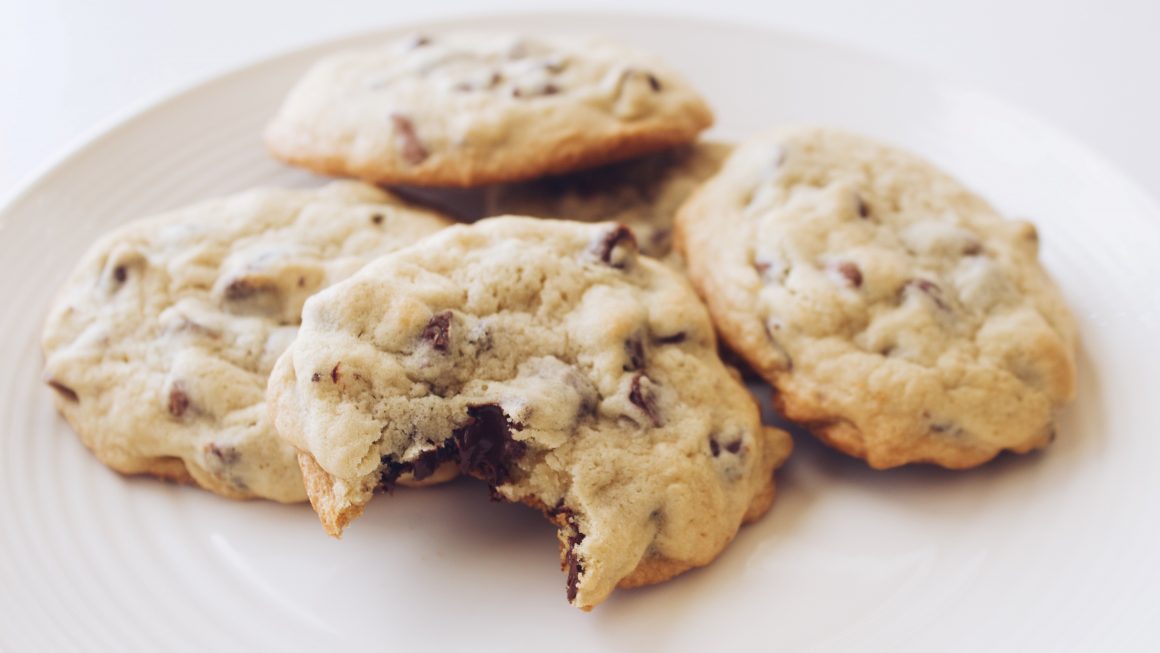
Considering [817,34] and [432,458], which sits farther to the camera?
[817,34]

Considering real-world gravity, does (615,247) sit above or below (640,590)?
above

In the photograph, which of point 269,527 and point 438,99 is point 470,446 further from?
point 438,99

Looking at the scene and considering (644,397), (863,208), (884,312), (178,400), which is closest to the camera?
(644,397)

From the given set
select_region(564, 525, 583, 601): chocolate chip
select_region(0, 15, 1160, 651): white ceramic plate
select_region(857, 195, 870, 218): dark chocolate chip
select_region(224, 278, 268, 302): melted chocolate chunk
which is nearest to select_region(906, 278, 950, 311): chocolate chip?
select_region(857, 195, 870, 218): dark chocolate chip

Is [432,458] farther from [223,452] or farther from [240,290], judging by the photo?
[240,290]

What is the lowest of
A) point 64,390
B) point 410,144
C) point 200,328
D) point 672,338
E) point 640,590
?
point 640,590

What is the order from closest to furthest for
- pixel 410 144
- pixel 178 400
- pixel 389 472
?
pixel 389 472 → pixel 178 400 → pixel 410 144

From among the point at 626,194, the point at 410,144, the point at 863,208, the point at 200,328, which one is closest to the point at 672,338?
the point at 863,208
